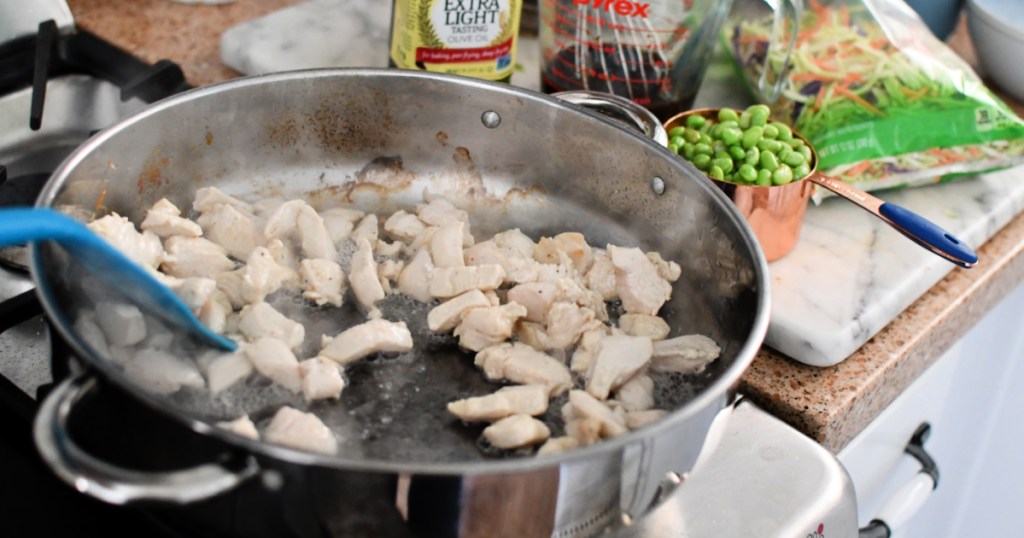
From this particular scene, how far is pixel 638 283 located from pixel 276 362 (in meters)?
0.31

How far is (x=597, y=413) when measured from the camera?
67 cm

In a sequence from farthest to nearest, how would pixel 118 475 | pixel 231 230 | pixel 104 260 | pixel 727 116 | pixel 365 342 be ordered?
pixel 727 116 < pixel 231 230 < pixel 365 342 < pixel 104 260 < pixel 118 475

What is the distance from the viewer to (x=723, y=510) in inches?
27.8

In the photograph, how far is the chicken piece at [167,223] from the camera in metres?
0.80

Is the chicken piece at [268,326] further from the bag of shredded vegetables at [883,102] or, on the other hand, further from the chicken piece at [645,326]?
the bag of shredded vegetables at [883,102]

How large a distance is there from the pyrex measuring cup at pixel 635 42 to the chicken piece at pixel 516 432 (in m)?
0.49

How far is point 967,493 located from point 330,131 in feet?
3.21

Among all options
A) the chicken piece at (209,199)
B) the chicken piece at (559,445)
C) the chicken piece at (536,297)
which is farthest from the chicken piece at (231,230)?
the chicken piece at (559,445)

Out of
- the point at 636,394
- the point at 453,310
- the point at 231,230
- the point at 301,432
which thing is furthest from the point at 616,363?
the point at 231,230

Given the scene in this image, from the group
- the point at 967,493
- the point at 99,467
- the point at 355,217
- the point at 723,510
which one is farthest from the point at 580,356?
the point at 967,493

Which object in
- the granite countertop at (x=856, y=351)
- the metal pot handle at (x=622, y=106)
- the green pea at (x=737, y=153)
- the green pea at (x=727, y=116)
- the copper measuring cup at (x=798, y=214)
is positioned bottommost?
the granite countertop at (x=856, y=351)

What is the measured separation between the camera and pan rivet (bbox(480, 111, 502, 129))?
3.01 ft

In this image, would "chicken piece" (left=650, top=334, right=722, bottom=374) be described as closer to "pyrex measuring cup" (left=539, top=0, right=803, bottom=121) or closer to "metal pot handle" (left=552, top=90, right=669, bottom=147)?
"metal pot handle" (left=552, top=90, right=669, bottom=147)

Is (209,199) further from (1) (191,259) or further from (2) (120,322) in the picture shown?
(2) (120,322)
